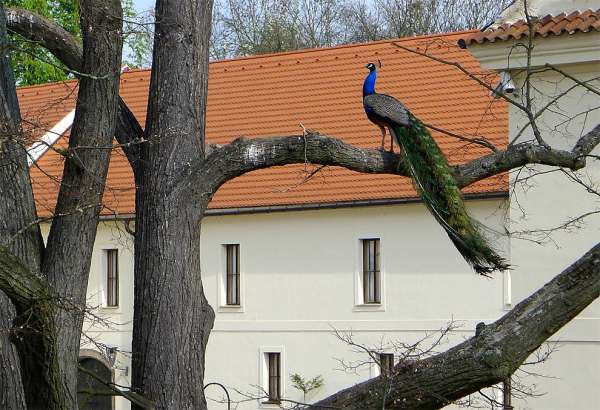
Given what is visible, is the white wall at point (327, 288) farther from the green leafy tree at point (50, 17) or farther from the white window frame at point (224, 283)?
the green leafy tree at point (50, 17)

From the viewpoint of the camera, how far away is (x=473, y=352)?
728 centimetres

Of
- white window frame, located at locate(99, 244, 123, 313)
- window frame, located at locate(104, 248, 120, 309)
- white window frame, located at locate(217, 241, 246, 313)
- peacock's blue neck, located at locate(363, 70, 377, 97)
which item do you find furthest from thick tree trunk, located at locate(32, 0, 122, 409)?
window frame, located at locate(104, 248, 120, 309)

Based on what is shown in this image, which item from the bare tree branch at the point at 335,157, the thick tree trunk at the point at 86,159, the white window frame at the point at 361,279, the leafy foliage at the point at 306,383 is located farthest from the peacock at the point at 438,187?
the leafy foliage at the point at 306,383

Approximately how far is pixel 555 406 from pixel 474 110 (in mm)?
12503

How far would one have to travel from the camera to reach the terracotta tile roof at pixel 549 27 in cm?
1581

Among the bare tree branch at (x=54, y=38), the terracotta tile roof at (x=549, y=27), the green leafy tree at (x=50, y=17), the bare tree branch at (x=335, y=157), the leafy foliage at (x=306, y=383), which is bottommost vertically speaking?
the leafy foliage at (x=306, y=383)

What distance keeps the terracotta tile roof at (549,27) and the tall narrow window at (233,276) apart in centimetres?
1441

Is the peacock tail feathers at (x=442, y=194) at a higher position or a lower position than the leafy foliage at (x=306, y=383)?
higher

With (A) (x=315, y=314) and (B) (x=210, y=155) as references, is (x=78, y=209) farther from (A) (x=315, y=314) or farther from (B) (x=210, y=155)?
(A) (x=315, y=314)

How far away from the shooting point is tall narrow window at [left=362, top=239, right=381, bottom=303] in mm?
28594

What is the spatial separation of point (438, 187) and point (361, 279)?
19.7m

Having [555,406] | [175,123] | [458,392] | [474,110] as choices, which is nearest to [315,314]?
[474,110]

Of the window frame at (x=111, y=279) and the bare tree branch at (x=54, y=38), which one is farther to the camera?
the window frame at (x=111, y=279)

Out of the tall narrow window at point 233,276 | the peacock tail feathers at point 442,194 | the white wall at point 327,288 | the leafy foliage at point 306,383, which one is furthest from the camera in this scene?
the tall narrow window at point 233,276
